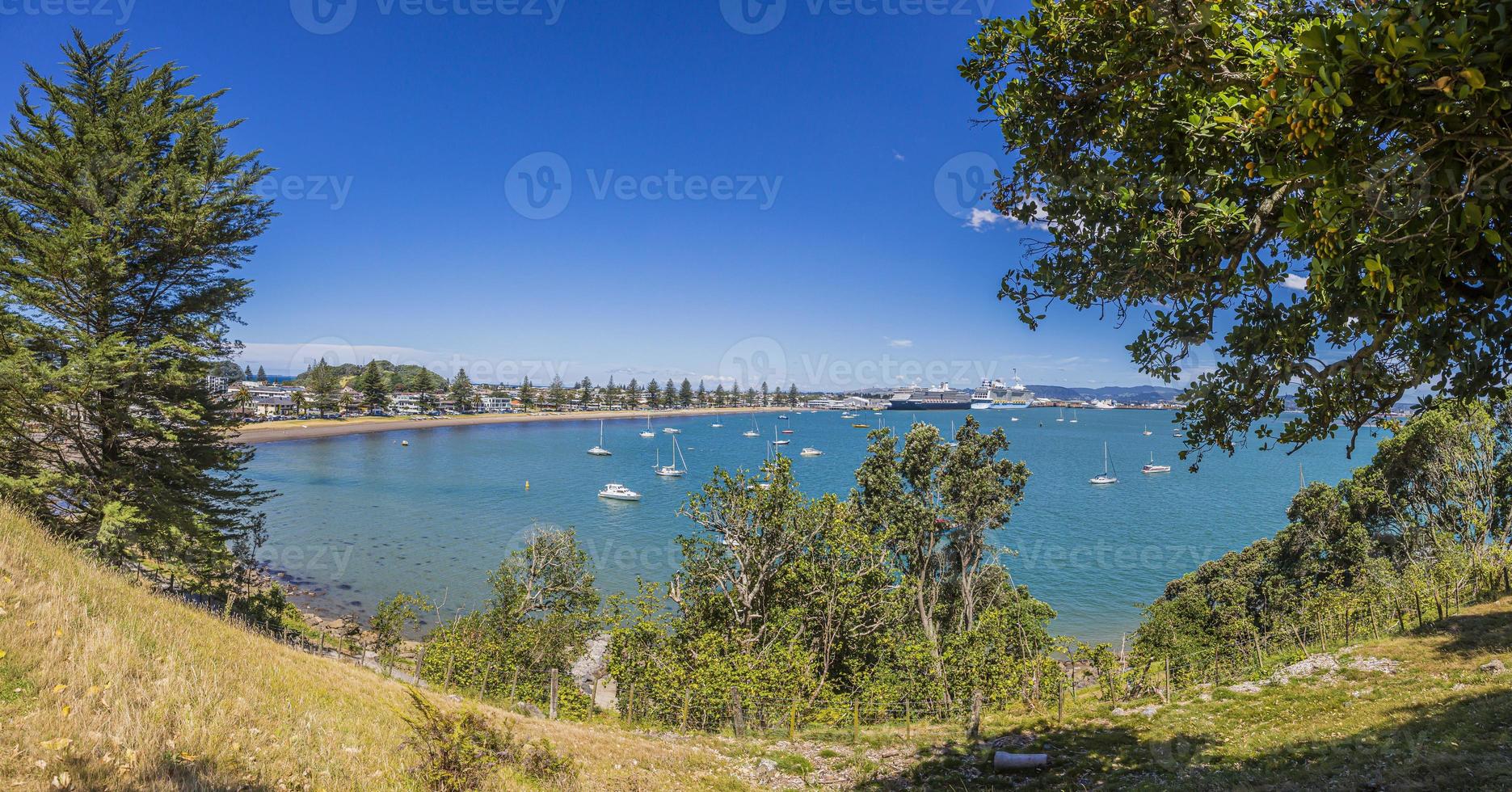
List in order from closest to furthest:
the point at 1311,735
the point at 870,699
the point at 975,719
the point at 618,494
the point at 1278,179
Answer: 1. the point at 1278,179
2. the point at 1311,735
3. the point at 975,719
4. the point at 870,699
5. the point at 618,494

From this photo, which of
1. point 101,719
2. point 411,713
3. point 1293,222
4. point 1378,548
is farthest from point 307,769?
point 1378,548

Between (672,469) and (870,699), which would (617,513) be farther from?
(870,699)

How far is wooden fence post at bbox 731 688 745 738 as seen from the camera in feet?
39.8

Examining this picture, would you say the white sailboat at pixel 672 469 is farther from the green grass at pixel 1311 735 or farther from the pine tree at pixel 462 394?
the pine tree at pixel 462 394

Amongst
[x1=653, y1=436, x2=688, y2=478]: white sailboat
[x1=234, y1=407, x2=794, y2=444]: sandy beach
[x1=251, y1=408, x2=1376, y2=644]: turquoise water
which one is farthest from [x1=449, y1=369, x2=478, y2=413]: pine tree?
[x1=653, y1=436, x2=688, y2=478]: white sailboat

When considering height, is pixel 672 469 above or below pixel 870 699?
below

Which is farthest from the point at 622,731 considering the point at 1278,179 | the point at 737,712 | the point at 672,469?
the point at 672,469

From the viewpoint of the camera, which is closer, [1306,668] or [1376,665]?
[1376,665]

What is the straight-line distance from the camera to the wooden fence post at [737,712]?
39.8ft

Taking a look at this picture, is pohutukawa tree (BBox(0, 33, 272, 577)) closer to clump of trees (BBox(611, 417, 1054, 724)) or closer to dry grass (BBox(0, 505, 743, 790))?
dry grass (BBox(0, 505, 743, 790))

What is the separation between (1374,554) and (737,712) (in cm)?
2795

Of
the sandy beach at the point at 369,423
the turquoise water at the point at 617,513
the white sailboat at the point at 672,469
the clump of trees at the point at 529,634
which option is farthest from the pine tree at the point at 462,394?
the clump of trees at the point at 529,634

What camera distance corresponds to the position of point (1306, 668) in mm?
11664

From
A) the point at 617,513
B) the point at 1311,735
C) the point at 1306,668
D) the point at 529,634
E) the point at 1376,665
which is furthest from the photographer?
the point at 617,513
